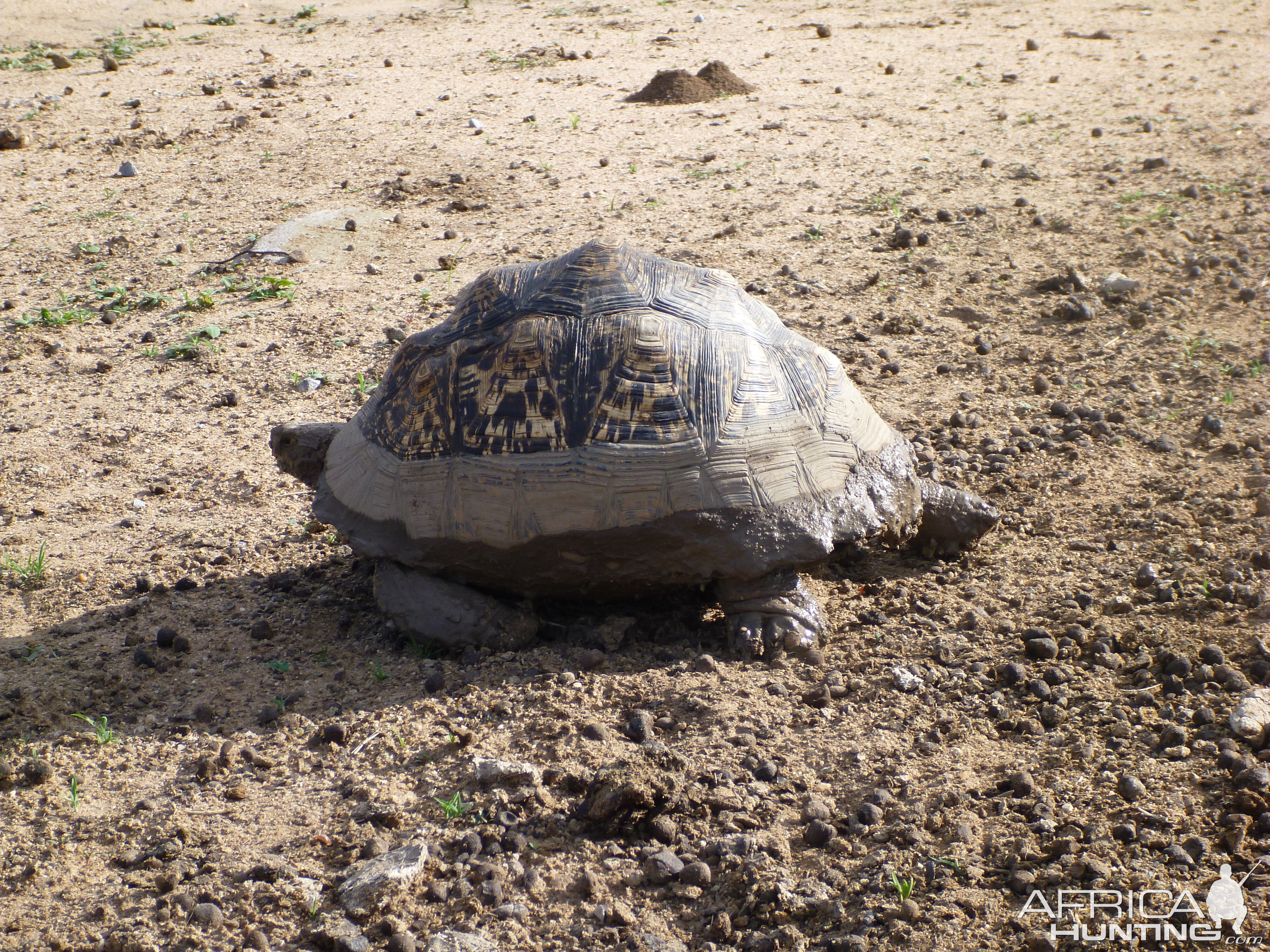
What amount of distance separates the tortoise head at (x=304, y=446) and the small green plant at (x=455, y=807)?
1.96 metres

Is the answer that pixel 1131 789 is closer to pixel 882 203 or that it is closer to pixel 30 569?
pixel 30 569

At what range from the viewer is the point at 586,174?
9.37 m

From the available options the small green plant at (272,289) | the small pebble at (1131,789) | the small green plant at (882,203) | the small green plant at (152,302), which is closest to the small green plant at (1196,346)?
the small green plant at (882,203)

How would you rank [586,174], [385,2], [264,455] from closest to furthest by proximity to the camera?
[264,455] → [586,174] → [385,2]

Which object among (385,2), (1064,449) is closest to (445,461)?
(1064,449)

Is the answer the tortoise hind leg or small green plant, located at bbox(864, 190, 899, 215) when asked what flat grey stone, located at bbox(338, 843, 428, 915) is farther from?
small green plant, located at bbox(864, 190, 899, 215)

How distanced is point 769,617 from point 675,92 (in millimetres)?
8687

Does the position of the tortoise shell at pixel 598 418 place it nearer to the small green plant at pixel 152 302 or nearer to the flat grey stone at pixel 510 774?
the flat grey stone at pixel 510 774

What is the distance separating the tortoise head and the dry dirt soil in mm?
408

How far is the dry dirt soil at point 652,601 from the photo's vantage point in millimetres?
3090

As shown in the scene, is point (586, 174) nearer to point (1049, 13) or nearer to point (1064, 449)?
point (1064, 449)

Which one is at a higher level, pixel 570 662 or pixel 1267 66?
pixel 1267 66

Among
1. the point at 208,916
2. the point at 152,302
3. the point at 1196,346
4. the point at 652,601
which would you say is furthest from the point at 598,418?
the point at 152,302

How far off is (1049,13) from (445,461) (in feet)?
46.3
